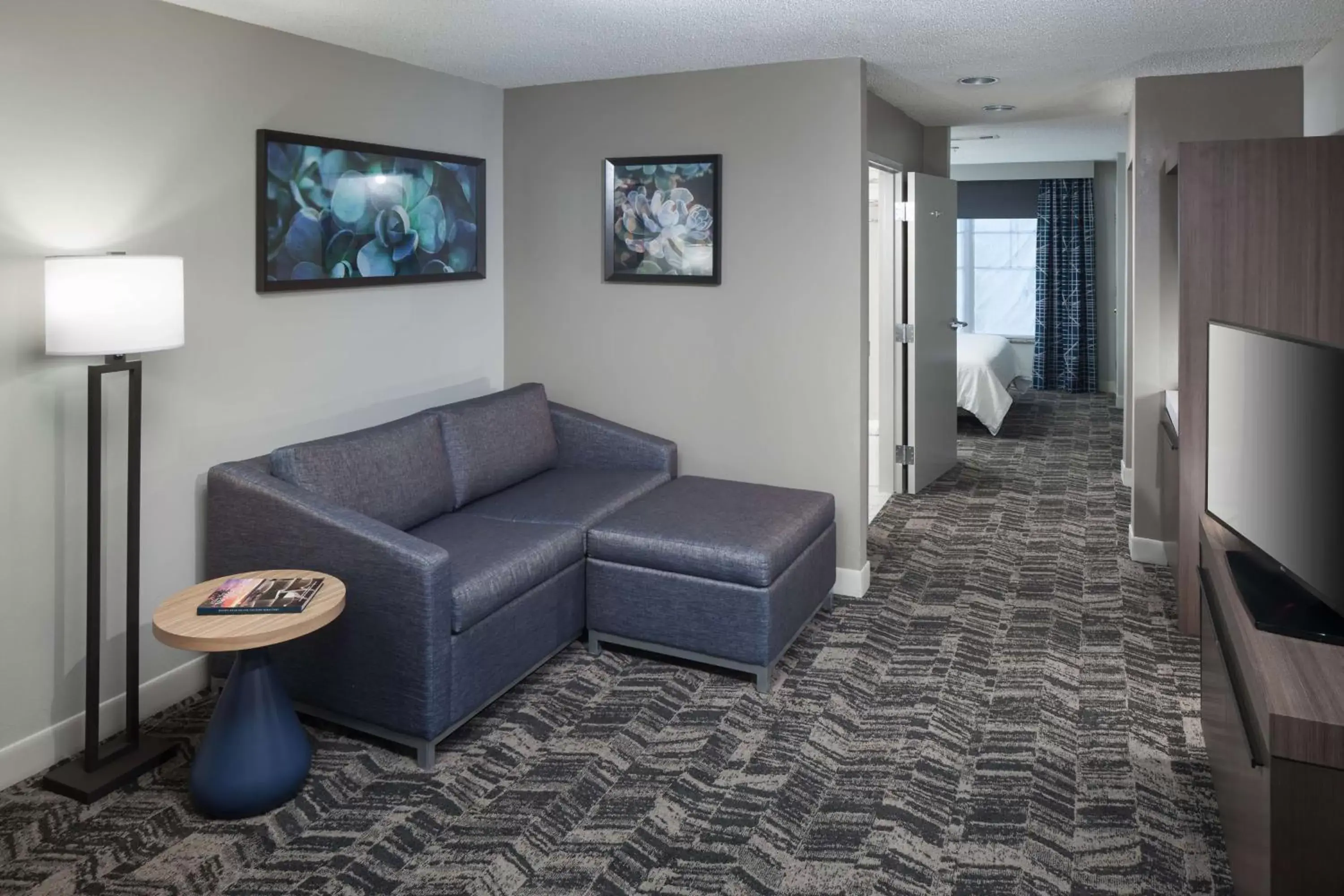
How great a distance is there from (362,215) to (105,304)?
4.46 feet

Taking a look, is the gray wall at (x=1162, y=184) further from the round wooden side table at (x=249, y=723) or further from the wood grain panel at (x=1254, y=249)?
the round wooden side table at (x=249, y=723)

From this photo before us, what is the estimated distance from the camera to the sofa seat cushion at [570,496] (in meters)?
3.66

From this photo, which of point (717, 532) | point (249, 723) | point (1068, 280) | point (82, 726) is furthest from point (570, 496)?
Answer: point (1068, 280)

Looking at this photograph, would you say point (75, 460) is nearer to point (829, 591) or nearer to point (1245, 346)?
point (829, 591)

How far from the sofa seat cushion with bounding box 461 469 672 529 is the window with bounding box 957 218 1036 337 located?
6664 mm

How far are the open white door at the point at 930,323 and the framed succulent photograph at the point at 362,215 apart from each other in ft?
8.12

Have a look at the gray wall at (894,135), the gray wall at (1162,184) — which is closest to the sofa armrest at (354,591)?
the gray wall at (894,135)

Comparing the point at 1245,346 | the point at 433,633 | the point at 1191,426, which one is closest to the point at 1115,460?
the point at 1191,426

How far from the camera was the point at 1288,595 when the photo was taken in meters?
2.20

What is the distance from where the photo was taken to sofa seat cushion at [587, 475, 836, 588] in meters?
3.35

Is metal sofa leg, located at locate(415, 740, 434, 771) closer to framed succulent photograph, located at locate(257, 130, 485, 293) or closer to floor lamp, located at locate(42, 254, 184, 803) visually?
floor lamp, located at locate(42, 254, 184, 803)

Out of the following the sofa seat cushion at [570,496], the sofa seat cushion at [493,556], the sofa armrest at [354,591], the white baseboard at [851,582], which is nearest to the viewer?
the sofa armrest at [354,591]

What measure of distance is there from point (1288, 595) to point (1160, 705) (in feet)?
3.56

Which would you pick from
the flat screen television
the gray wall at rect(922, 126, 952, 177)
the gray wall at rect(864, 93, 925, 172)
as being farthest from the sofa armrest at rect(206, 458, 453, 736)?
the gray wall at rect(922, 126, 952, 177)
